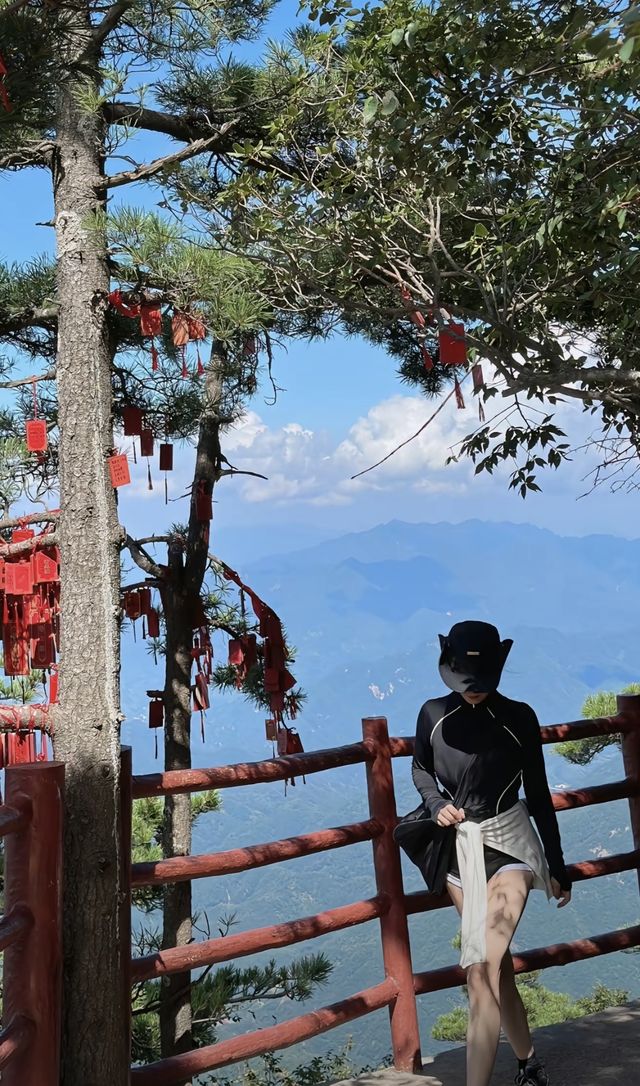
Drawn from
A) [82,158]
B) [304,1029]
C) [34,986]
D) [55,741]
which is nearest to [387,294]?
[82,158]

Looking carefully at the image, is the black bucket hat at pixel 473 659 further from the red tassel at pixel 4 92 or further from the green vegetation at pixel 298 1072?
the green vegetation at pixel 298 1072

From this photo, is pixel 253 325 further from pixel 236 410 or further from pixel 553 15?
pixel 236 410

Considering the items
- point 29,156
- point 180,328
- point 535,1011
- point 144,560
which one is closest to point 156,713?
point 144,560

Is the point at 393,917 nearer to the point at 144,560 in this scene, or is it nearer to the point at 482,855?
the point at 482,855

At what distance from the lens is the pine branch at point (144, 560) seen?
6520 millimetres

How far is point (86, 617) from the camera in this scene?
3.57m

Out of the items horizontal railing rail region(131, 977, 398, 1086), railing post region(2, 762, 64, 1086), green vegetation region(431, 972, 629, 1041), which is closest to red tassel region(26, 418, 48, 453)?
railing post region(2, 762, 64, 1086)

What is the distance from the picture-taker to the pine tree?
308 cm

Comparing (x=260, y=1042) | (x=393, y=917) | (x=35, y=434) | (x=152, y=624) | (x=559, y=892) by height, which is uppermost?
(x=35, y=434)

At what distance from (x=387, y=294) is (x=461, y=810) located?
3.51 m

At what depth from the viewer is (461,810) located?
113 inches

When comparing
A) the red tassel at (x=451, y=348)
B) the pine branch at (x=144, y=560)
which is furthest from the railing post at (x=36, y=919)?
the pine branch at (x=144, y=560)

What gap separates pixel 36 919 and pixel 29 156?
2.87 meters

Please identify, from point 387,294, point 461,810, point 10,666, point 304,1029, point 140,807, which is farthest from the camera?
point 140,807
